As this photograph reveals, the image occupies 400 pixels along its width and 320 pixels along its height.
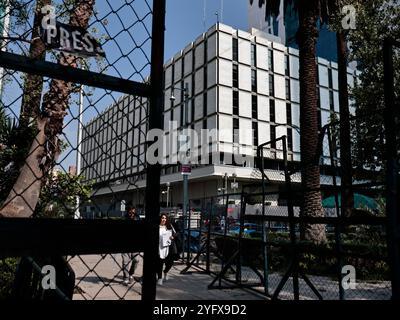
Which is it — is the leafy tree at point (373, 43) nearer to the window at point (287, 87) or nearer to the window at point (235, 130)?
the window at point (235, 130)

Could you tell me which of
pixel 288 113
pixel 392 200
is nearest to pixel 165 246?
pixel 392 200

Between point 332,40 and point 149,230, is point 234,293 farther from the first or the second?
point 332,40

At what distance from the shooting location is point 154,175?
1423 millimetres

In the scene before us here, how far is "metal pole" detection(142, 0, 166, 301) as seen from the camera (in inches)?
54.2

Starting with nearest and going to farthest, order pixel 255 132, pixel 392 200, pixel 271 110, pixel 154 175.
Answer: pixel 154 175
pixel 392 200
pixel 255 132
pixel 271 110

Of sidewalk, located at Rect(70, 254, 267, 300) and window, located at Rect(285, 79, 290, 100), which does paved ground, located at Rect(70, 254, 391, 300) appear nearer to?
sidewalk, located at Rect(70, 254, 267, 300)

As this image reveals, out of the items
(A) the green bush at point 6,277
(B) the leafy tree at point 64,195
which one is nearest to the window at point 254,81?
(B) the leafy tree at point 64,195

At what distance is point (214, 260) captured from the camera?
41.8ft

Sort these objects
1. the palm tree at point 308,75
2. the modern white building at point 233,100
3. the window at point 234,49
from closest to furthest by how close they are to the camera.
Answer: the palm tree at point 308,75 → the modern white building at point 233,100 → the window at point 234,49

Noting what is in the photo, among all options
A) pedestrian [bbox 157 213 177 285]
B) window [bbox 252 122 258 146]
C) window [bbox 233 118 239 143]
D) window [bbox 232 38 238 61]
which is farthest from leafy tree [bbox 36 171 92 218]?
window [bbox 232 38 238 61]

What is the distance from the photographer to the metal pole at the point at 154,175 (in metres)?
1.38

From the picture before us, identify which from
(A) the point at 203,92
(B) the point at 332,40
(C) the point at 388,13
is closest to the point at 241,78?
(A) the point at 203,92

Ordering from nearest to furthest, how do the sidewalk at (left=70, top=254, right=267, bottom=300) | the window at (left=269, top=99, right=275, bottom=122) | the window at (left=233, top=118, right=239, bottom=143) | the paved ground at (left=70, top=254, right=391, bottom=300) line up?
the sidewalk at (left=70, top=254, right=267, bottom=300) → the paved ground at (left=70, top=254, right=391, bottom=300) → the window at (left=233, top=118, right=239, bottom=143) → the window at (left=269, top=99, right=275, bottom=122)

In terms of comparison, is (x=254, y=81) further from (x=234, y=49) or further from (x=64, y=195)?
(x=64, y=195)
